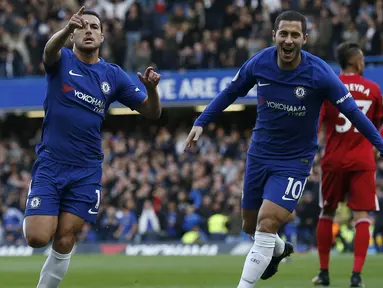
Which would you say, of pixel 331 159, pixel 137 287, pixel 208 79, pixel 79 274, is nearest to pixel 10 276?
pixel 79 274

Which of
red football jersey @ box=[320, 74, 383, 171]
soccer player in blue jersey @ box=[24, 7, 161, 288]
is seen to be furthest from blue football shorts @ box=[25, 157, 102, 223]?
red football jersey @ box=[320, 74, 383, 171]

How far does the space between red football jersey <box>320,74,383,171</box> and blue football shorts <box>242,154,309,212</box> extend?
218cm

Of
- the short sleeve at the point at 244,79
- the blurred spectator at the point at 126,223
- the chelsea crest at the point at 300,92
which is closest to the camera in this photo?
the chelsea crest at the point at 300,92

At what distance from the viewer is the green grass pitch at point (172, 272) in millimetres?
11180

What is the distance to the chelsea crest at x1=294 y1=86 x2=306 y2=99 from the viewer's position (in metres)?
8.37

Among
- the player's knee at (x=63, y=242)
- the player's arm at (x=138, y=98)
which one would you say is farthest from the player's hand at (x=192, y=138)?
the player's knee at (x=63, y=242)

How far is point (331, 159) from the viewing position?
10.7 m

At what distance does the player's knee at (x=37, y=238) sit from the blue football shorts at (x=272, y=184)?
6.39ft

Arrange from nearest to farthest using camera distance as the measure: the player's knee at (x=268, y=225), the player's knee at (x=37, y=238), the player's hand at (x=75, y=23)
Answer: the player's hand at (x=75, y=23) < the player's knee at (x=37, y=238) < the player's knee at (x=268, y=225)

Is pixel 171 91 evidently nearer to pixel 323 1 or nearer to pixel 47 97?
pixel 323 1

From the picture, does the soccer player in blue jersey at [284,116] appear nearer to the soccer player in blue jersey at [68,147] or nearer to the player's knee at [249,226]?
the player's knee at [249,226]

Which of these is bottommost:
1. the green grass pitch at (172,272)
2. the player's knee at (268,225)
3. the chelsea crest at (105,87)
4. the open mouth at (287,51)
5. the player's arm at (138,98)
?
the green grass pitch at (172,272)

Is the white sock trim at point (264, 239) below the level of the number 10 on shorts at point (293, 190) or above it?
below

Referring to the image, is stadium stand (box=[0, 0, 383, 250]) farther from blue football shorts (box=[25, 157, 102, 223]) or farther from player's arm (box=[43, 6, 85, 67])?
player's arm (box=[43, 6, 85, 67])
